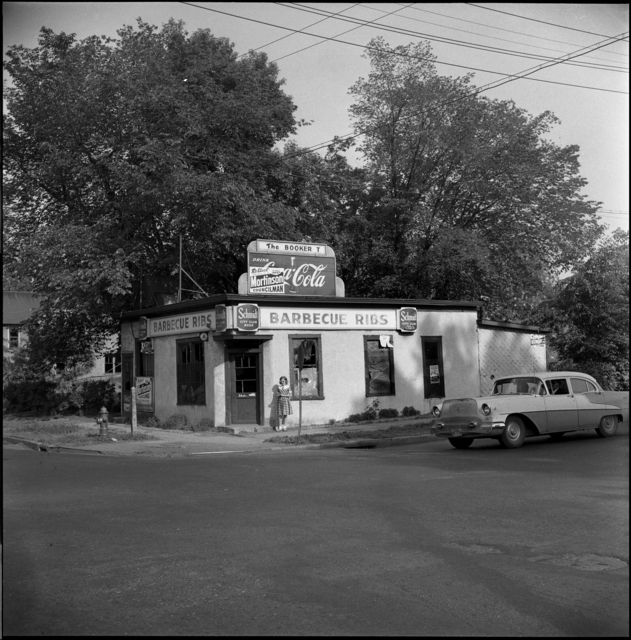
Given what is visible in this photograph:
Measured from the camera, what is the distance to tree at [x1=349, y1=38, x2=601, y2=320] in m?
31.6

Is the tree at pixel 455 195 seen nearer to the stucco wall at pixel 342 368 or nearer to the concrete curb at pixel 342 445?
the stucco wall at pixel 342 368

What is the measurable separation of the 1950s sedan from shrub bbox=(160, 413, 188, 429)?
9.16 metres

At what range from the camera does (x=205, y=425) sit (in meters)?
22.6

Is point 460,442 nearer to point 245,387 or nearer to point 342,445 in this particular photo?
point 342,445

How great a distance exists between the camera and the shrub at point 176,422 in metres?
23.6

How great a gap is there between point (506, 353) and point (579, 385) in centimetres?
1153

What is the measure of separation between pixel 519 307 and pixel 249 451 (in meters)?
22.8

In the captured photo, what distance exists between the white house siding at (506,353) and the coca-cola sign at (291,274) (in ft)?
21.1

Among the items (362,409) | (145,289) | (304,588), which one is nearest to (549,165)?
(362,409)

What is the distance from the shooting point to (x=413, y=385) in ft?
84.6

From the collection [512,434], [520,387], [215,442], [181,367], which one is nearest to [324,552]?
[512,434]

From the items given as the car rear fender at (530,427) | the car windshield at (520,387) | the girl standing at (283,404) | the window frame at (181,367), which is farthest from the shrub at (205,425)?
the car rear fender at (530,427)

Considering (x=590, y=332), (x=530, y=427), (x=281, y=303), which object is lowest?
(x=530, y=427)

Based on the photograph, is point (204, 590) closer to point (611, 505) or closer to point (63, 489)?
point (611, 505)
